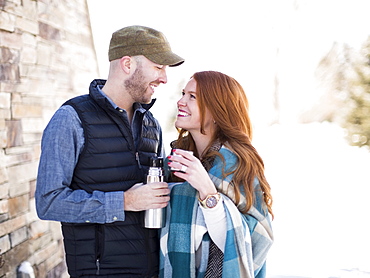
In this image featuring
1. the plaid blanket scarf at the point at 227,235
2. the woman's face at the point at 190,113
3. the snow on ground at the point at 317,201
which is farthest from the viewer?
the snow on ground at the point at 317,201

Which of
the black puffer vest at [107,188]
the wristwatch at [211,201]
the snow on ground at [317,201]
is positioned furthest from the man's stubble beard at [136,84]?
Answer: the snow on ground at [317,201]

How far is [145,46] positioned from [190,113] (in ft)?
1.17

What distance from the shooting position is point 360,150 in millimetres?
7688

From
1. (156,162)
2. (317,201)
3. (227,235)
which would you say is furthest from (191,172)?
(317,201)

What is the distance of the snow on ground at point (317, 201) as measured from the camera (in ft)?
14.8

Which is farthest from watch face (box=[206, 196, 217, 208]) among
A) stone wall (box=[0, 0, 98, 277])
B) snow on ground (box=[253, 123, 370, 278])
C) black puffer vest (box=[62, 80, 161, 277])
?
snow on ground (box=[253, 123, 370, 278])

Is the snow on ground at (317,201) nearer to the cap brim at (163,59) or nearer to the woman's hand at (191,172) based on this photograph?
the woman's hand at (191,172)

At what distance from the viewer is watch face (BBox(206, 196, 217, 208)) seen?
162cm

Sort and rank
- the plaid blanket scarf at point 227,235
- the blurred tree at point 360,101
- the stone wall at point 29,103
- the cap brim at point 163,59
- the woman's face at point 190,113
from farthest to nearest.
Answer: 1. the blurred tree at point 360,101
2. the stone wall at point 29,103
3. the woman's face at point 190,113
4. the cap brim at point 163,59
5. the plaid blanket scarf at point 227,235

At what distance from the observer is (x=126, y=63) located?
6.04 feet

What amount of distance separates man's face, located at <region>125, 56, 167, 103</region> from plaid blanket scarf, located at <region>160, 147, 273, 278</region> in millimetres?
432

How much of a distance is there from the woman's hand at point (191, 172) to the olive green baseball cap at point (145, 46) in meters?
0.44

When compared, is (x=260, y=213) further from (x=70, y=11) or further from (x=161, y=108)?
(x=161, y=108)

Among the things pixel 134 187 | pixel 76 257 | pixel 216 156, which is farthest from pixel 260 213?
pixel 76 257
